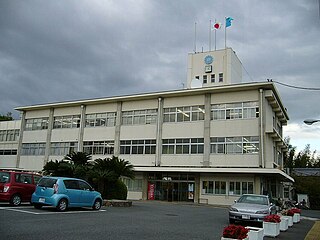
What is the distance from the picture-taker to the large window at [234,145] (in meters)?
33.6

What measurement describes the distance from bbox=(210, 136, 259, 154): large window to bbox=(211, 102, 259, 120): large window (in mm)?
2156

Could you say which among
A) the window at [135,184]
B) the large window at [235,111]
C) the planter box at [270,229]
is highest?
the large window at [235,111]

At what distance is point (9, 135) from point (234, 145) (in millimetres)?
35522

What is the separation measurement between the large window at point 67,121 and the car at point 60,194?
2965 cm

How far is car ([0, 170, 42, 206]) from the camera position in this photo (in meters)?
16.0

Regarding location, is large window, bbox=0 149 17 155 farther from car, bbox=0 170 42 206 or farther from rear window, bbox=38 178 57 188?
rear window, bbox=38 178 57 188

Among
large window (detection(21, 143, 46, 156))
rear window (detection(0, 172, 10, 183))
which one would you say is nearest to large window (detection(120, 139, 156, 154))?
large window (detection(21, 143, 46, 156))

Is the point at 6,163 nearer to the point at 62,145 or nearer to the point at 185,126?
the point at 62,145

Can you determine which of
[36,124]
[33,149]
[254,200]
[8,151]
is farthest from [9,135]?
[254,200]

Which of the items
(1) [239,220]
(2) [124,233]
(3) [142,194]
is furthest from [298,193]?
(2) [124,233]

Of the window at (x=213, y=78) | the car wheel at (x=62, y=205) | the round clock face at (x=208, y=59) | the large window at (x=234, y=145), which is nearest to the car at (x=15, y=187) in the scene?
the car wheel at (x=62, y=205)

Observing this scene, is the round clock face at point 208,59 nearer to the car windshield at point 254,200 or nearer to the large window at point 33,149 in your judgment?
the large window at point 33,149

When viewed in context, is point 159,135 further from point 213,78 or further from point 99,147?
point 213,78

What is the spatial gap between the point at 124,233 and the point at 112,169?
13.2 meters
